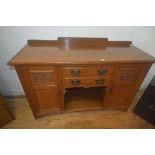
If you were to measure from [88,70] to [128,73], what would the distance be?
41 centimetres

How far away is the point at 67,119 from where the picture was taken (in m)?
1.44

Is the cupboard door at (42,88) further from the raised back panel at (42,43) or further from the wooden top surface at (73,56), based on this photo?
the raised back panel at (42,43)

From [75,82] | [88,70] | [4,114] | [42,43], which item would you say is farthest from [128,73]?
[4,114]

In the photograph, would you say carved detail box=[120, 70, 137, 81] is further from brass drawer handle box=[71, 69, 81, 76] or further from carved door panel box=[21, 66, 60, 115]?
carved door panel box=[21, 66, 60, 115]

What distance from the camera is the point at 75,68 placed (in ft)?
3.31

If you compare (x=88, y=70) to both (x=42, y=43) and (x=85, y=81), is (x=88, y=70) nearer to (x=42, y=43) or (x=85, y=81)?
(x=85, y=81)

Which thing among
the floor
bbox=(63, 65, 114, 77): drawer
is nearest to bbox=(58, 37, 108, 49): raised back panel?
bbox=(63, 65, 114, 77): drawer

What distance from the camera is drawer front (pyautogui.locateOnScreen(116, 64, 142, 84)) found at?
109 cm

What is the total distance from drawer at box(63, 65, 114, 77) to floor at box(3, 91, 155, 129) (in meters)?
0.67

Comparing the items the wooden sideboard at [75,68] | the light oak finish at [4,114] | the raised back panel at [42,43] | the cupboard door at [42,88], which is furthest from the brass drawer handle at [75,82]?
the light oak finish at [4,114]

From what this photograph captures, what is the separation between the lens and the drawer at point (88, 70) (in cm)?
101
